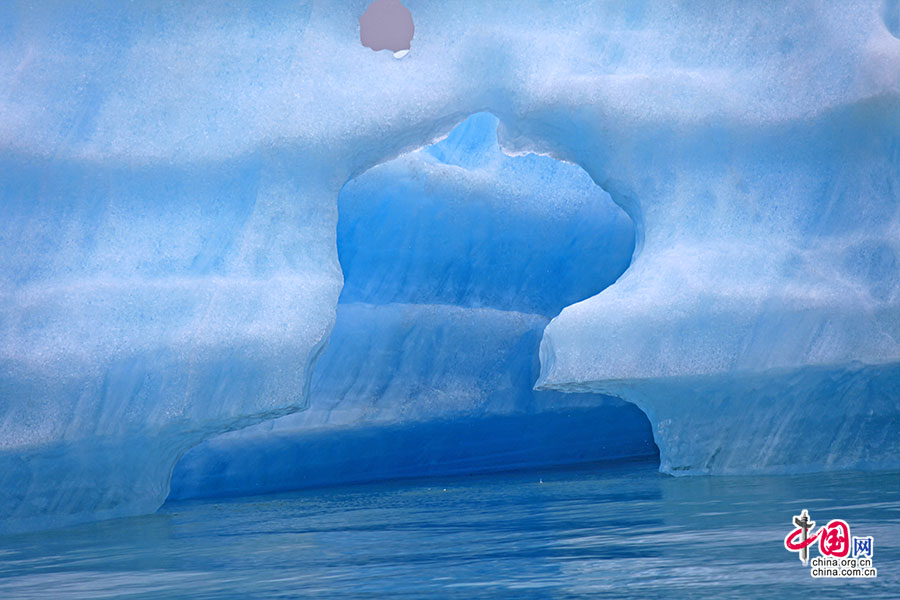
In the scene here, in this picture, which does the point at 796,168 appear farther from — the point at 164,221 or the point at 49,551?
the point at 49,551

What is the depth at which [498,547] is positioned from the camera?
341 cm

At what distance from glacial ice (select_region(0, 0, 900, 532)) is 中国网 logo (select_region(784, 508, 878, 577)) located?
A: 2463 millimetres

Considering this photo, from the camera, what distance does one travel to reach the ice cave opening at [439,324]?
8617mm

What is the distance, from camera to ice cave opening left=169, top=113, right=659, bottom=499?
8617mm

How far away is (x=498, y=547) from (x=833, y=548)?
110 cm

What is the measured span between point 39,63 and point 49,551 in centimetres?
275

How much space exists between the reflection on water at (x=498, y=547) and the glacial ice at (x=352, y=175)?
54cm

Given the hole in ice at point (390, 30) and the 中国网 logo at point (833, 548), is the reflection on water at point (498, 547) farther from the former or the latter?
the hole in ice at point (390, 30)

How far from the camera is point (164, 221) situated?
571 centimetres

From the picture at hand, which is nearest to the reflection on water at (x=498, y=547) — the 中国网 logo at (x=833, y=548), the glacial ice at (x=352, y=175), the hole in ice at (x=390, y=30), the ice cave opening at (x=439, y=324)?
the 中国网 logo at (x=833, y=548)

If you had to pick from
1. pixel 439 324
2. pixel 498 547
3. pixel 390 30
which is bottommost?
pixel 498 547

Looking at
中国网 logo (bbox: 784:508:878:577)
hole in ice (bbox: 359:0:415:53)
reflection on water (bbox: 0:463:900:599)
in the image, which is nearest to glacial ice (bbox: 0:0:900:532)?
hole in ice (bbox: 359:0:415:53)

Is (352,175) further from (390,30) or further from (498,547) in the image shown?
(498,547)

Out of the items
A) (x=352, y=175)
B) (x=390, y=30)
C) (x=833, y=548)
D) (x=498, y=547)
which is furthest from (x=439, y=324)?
(x=833, y=548)
